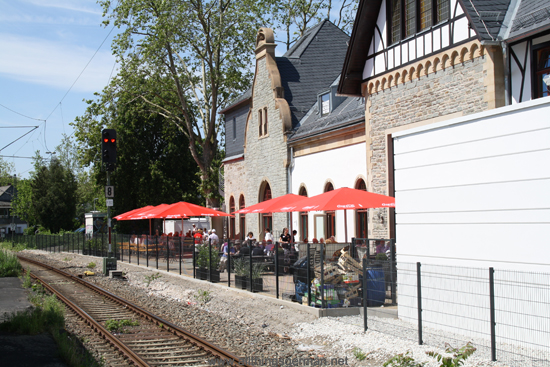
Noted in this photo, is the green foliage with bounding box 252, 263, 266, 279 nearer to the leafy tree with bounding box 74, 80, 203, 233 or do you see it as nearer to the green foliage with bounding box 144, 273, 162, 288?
the green foliage with bounding box 144, 273, 162, 288

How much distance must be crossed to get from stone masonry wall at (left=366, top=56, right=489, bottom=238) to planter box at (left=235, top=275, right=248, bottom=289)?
4.98m

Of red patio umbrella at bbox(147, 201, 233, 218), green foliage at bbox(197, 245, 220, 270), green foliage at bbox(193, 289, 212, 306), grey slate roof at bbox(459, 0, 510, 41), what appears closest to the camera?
grey slate roof at bbox(459, 0, 510, 41)

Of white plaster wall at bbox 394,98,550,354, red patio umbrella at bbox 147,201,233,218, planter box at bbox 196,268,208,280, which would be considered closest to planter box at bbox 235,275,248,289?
planter box at bbox 196,268,208,280

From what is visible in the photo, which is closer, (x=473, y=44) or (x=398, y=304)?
(x=398, y=304)

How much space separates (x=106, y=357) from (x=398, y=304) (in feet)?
16.9

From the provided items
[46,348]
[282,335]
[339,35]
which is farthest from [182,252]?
[339,35]

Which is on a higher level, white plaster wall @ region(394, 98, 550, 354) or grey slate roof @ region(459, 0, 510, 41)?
grey slate roof @ region(459, 0, 510, 41)

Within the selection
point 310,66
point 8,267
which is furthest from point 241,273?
point 310,66

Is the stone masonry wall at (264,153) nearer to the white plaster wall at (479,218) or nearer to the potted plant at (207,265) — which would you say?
the potted plant at (207,265)

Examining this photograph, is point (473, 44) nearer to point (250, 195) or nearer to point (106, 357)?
point (106, 357)

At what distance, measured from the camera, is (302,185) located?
26281 millimetres

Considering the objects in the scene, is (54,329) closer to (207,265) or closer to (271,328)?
(271,328)

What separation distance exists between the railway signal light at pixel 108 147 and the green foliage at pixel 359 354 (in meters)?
14.8

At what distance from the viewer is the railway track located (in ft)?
31.8
